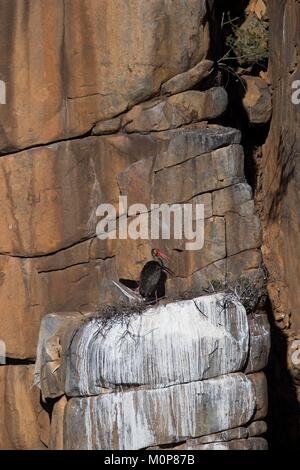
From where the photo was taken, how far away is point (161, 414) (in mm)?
10570

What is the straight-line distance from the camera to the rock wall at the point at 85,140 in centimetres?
1165

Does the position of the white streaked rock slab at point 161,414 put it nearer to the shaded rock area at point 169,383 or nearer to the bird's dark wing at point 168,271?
the shaded rock area at point 169,383

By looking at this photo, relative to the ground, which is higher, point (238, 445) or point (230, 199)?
point (230, 199)

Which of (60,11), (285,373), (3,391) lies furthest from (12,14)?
(285,373)

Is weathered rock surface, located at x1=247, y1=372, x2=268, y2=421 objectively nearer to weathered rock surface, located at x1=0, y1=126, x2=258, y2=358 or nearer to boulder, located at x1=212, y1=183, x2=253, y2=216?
weathered rock surface, located at x1=0, y1=126, x2=258, y2=358

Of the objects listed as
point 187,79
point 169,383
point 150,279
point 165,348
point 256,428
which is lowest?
point 256,428

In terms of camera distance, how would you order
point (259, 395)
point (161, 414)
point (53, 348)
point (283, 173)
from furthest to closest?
point (283, 173) → point (53, 348) → point (259, 395) → point (161, 414)

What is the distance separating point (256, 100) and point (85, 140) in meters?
2.24

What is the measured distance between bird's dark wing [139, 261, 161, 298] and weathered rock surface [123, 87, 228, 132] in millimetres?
1373

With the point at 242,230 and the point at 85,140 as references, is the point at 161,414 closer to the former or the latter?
the point at 242,230

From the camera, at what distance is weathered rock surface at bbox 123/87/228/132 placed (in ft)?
38.3

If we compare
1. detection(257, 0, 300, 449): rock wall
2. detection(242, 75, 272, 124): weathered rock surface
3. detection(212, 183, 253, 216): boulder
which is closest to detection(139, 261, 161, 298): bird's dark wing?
detection(212, 183, 253, 216): boulder

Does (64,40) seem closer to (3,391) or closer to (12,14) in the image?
(12,14)

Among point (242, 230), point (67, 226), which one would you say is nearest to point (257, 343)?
point (242, 230)
